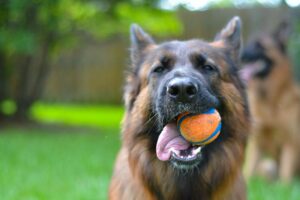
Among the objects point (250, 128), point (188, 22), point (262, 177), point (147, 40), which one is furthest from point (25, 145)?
point (188, 22)

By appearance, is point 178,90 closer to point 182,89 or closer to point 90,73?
point 182,89

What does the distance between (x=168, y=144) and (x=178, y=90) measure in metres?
0.47

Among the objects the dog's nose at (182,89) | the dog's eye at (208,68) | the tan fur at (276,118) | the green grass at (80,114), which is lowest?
the green grass at (80,114)

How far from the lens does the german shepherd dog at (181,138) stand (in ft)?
13.5

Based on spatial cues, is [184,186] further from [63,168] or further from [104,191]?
[63,168]

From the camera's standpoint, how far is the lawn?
6.55 m

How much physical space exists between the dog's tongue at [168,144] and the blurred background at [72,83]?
7.06 ft

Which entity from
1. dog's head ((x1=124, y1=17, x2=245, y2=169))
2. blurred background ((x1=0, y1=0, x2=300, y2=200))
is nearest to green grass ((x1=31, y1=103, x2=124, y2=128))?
blurred background ((x1=0, y1=0, x2=300, y2=200))

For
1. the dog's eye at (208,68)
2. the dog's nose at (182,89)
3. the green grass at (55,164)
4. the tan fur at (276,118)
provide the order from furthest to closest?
the tan fur at (276,118), the green grass at (55,164), the dog's eye at (208,68), the dog's nose at (182,89)

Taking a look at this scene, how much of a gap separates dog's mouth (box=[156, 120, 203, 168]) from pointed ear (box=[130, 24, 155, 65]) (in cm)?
96

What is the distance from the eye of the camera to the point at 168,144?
4.09 metres

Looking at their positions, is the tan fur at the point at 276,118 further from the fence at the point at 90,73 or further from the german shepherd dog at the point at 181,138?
the fence at the point at 90,73

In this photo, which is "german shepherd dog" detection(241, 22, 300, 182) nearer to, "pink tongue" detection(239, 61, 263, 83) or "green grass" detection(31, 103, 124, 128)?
"pink tongue" detection(239, 61, 263, 83)

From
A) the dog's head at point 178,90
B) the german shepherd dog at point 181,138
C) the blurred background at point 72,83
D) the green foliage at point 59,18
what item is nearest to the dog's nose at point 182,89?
the dog's head at point 178,90
